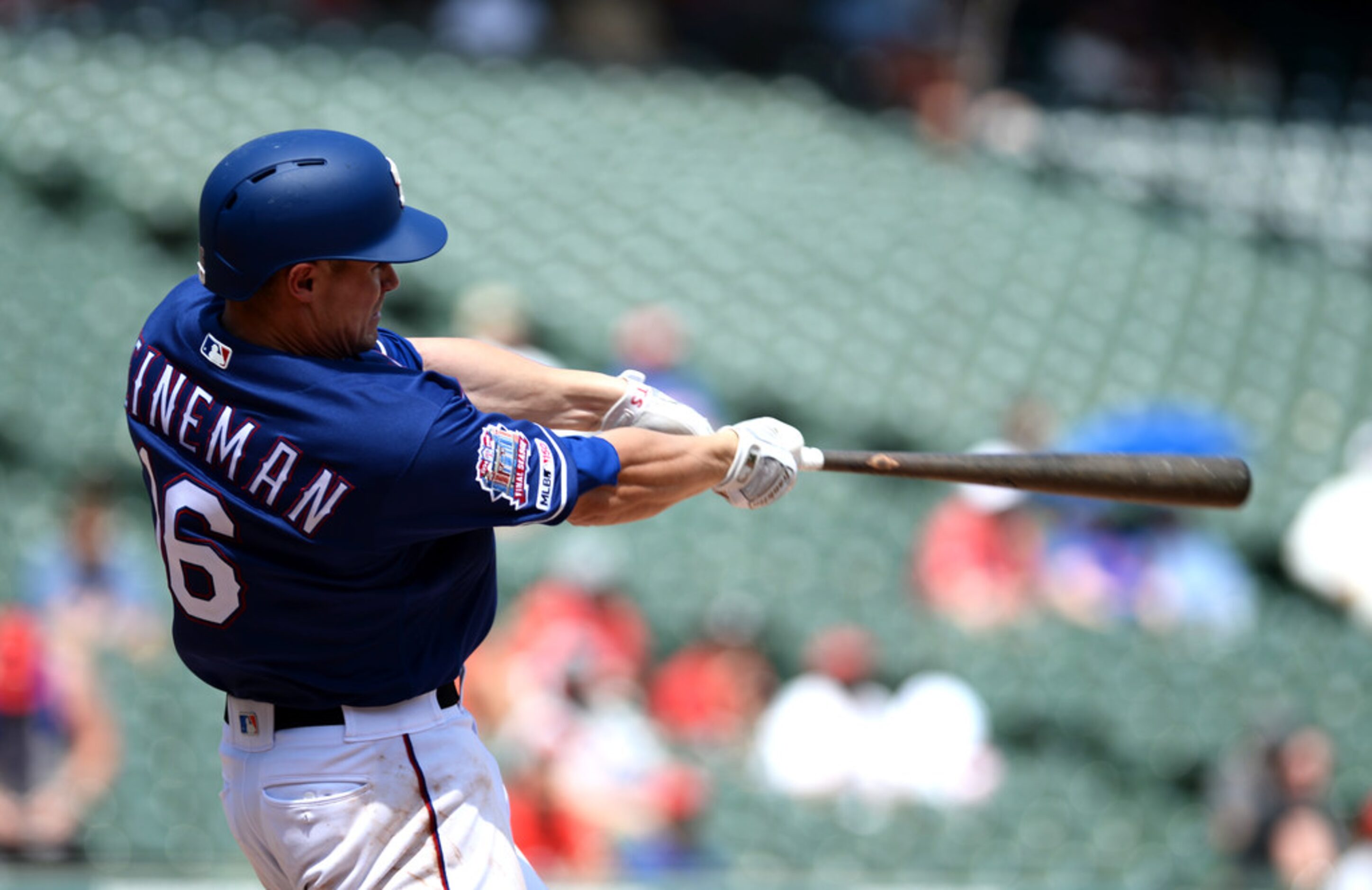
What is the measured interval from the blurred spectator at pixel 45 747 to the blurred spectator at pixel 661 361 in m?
2.31

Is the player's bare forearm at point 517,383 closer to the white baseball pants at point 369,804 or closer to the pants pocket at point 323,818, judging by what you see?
the white baseball pants at point 369,804

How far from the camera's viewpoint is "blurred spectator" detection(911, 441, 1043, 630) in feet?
18.6

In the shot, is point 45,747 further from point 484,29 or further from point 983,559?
point 484,29

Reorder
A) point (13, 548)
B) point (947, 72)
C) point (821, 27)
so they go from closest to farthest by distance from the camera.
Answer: point (13, 548) → point (947, 72) → point (821, 27)

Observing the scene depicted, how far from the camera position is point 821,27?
998 cm

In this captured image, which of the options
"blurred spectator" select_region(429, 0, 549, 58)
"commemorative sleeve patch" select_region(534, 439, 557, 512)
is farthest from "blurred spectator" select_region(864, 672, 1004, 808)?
"blurred spectator" select_region(429, 0, 549, 58)

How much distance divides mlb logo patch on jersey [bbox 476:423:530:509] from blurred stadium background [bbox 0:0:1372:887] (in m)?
2.46

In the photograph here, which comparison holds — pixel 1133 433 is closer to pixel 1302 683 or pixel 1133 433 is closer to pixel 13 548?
pixel 1302 683

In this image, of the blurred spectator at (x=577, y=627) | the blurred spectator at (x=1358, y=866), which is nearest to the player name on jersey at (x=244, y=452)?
the blurred spectator at (x=577, y=627)

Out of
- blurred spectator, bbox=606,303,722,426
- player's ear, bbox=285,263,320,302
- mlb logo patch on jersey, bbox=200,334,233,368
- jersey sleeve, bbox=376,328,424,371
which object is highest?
player's ear, bbox=285,263,320,302

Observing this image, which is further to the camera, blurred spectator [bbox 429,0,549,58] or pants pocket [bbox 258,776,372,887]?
blurred spectator [bbox 429,0,549,58]

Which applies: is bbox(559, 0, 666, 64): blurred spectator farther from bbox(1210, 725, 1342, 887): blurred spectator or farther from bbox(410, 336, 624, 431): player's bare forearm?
bbox(410, 336, 624, 431): player's bare forearm

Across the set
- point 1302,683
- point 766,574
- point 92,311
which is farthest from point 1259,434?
point 92,311

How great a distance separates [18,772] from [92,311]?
2.76m
